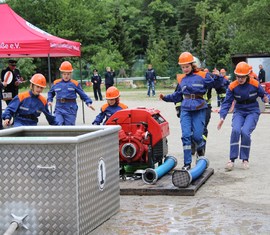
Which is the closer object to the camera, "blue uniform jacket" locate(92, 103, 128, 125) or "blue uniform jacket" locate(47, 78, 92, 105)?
Answer: "blue uniform jacket" locate(92, 103, 128, 125)

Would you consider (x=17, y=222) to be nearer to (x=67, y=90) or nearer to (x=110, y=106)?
(x=110, y=106)

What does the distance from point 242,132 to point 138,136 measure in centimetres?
221

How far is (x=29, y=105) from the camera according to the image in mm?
10594

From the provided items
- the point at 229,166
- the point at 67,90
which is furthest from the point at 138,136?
the point at 67,90

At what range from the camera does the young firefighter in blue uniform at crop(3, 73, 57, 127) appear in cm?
1050

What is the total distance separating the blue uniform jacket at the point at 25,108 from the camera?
10539 millimetres

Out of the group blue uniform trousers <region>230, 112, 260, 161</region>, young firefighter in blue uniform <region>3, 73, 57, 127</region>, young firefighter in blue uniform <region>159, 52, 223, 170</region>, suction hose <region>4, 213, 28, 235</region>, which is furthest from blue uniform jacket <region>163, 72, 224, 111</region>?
suction hose <region>4, 213, 28, 235</region>

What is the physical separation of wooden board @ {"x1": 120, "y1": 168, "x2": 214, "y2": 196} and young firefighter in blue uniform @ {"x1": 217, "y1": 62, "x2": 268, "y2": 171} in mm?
1771

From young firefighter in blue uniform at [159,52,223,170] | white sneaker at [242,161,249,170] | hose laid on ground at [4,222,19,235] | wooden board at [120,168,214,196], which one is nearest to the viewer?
hose laid on ground at [4,222,19,235]

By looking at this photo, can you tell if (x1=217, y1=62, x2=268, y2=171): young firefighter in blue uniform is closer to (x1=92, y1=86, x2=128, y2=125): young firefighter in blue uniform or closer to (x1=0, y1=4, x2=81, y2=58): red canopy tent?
(x1=92, y1=86, x2=128, y2=125): young firefighter in blue uniform

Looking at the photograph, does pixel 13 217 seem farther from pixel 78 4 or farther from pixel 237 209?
pixel 78 4

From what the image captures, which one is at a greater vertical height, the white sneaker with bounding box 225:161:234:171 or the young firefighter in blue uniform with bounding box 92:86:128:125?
the young firefighter in blue uniform with bounding box 92:86:128:125

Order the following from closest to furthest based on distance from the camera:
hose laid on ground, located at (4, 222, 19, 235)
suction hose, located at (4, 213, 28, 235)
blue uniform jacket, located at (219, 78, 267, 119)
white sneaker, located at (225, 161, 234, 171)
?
hose laid on ground, located at (4, 222, 19, 235), suction hose, located at (4, 213, 28, 235), white sneaker, located at (225, 161, 234, 171), blue uniform jacket, located at (219, 78, 267, 119)

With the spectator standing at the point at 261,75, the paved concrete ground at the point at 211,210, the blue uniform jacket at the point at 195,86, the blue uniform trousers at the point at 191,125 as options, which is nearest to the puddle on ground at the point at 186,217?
the paved concrete ground at the point at 211,210
